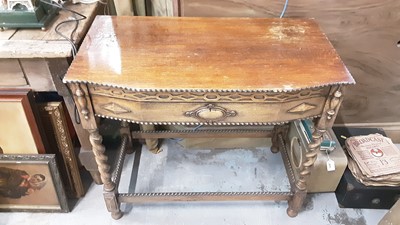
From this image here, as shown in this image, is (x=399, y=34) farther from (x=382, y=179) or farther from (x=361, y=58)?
(x=382, y=179)

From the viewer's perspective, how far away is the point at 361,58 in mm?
1427

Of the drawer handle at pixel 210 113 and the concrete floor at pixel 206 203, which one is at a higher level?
the drawer handle at pixel 210 113

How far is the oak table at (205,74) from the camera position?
914mm

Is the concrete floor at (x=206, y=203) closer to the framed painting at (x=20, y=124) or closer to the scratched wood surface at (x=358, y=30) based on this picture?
the framed painting at (x=20, y=124)

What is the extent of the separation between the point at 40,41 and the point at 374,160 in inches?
51.3

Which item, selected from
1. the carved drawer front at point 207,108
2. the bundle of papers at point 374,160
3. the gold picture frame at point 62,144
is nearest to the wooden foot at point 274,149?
the bundle of papers at point 374,160

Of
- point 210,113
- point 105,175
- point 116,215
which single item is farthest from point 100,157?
point 210,113

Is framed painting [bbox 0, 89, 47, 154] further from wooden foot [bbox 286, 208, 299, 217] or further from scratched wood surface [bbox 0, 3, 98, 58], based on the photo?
wooden foot [bbox 286, 208, 299, 217]

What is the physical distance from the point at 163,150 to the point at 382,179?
3.12 feet

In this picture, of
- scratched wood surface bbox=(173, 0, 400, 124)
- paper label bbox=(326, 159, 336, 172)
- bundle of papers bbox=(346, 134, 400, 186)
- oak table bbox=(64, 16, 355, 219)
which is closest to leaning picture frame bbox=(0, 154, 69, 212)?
oak table bbox=(64, 16, 355, 219)

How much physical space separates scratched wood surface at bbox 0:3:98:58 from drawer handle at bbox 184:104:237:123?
0.43m

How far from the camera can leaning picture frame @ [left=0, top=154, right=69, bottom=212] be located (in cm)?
123

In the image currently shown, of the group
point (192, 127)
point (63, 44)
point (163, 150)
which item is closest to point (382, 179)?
point (192, 127)

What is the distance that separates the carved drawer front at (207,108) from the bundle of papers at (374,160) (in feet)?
1.60
